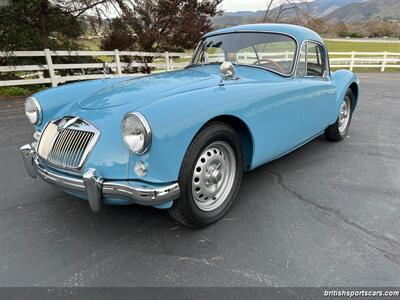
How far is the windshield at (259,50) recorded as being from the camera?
11.9ft

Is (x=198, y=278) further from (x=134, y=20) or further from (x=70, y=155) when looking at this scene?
(x=134, y=20)

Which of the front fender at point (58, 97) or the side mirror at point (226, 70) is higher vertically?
the side mirror at point (226, 70)

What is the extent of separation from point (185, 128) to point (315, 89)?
2149 millimetres

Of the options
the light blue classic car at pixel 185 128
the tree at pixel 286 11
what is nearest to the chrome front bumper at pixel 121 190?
Answer: the light blue classic car at pixel 185 128

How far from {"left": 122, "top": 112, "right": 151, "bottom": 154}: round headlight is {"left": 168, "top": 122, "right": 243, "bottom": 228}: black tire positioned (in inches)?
13.5

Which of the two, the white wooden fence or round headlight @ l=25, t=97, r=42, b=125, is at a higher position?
the white wooden fence

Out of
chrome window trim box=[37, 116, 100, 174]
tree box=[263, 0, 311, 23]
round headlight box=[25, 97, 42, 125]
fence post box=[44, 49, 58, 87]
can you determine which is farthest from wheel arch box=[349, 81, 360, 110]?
tree box=[263, 0, 311, 23]

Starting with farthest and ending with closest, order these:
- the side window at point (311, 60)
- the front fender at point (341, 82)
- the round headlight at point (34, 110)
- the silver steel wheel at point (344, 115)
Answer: the silver steel wheel at point (344, 115) → the front fender at point (341, 82) → the side window at point (311, 60) → the round headlight at point (34, 110)

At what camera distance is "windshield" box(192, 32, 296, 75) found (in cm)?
363

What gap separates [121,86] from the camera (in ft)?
9.95

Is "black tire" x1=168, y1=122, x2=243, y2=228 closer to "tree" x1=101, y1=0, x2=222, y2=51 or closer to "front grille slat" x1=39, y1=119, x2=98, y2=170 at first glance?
"front grille slat" x1=39, y1=119, x2=98, y2=170

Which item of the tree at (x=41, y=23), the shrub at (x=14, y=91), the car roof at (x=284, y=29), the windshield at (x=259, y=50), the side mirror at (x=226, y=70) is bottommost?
the shrub at (x=14, y=91)

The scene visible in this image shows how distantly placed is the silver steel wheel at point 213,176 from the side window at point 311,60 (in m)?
1.52

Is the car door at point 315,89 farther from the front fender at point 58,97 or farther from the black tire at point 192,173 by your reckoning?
the front fender at point 58,97
